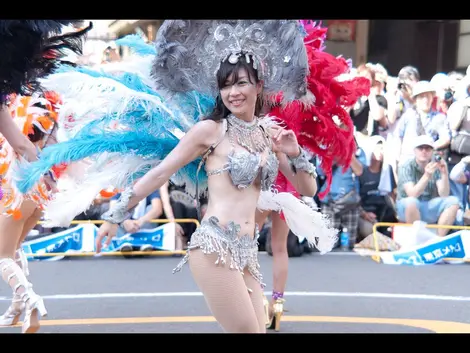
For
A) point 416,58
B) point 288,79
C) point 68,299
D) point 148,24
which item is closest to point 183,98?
point 288,79

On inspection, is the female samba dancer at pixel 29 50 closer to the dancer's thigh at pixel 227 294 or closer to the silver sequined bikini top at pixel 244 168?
the silver sequined bikini top at pixel 244 168

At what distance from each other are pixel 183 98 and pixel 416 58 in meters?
8.71

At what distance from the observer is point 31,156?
492 centimetres

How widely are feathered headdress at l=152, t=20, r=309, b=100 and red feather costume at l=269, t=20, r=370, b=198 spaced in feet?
3.14

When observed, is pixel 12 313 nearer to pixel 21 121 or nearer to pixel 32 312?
pixel 32 312

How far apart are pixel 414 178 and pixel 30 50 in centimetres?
564

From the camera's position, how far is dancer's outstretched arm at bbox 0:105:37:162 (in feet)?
15.9

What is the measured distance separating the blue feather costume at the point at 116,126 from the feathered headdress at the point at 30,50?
91mm

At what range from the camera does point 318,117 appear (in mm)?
5328

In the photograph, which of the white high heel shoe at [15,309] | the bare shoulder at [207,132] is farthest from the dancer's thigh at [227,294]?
the white high heel shoe at [15,309]

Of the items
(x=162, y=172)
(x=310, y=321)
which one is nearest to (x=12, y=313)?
(x=310, y=321)

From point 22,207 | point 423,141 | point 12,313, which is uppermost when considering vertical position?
point 423,141

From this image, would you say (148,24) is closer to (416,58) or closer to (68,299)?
(68,299)

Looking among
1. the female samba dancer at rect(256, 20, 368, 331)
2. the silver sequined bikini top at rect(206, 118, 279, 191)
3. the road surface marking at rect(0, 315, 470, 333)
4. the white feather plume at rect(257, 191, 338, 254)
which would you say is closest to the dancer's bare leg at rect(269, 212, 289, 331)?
the female samba dancer at rect(256, 20, 368, 331)
